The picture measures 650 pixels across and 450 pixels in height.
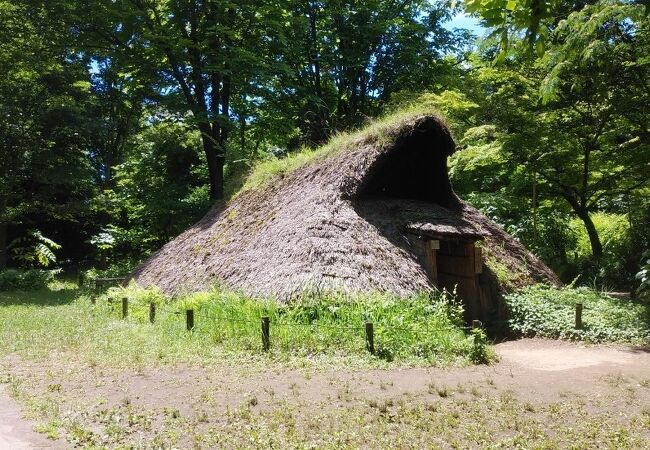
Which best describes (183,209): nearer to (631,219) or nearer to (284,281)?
(284,281)

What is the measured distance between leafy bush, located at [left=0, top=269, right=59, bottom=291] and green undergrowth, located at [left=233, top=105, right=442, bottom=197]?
861cm

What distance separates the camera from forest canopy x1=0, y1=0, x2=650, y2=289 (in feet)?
53.6

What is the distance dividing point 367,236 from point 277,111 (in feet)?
47.7

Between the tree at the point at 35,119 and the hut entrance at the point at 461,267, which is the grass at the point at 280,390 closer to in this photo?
the hut entrance at the point at 461,267

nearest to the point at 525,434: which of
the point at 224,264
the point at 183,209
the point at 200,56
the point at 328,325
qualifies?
the point at 328,325

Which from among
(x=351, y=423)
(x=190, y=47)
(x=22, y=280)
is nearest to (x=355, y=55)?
(x=190, y=47)

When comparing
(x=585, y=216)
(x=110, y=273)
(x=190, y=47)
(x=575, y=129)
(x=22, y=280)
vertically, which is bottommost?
(x=22, y=280)

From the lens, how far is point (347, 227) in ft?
35.7

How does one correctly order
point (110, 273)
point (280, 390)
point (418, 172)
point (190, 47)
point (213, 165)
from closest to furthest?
point (280, 390), point (418, 172), point (190, 47), point (110, 273), point (213, 165)

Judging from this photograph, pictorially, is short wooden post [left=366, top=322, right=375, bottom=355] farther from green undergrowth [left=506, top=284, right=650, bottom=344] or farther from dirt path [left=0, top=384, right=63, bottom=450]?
dirt path [left=0, top=384, right=63, bottom=450]

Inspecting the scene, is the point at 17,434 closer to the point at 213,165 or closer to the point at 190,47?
the point at 213,165

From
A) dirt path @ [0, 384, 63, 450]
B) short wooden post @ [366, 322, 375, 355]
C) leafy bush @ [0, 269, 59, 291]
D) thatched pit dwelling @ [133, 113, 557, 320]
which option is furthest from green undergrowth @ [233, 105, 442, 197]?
dirt path @ [0, 384, 63, 450]

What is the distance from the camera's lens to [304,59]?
80.9 feet

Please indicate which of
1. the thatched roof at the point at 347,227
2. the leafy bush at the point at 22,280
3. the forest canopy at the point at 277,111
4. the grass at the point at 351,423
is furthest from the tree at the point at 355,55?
the grass at the point at 351,423
